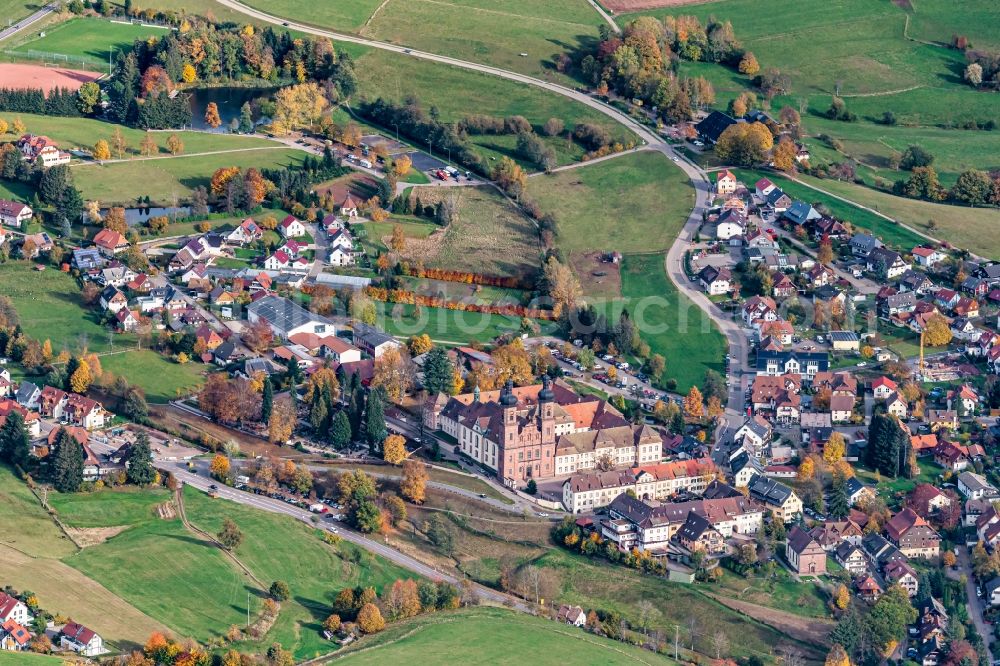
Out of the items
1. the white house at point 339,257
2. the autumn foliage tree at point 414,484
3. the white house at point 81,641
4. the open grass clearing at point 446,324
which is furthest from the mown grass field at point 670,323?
the white house at point 81,641

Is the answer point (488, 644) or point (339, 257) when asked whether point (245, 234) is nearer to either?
point (339, 257)

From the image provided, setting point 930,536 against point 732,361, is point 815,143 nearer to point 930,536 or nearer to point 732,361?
point 732,361

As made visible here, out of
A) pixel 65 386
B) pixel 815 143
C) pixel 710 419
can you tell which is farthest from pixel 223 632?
pixel 815 143

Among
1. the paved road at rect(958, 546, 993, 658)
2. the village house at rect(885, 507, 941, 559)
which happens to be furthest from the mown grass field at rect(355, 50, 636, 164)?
the paved road at rect(958, 546, 993, 658)

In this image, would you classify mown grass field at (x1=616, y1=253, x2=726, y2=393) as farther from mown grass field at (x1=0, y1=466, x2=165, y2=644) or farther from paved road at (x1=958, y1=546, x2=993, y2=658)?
mown grass field at (x1=0, y1=466, x2=165, y2=644)

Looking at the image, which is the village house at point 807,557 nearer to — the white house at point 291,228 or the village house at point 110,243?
the white house at point 291,228
